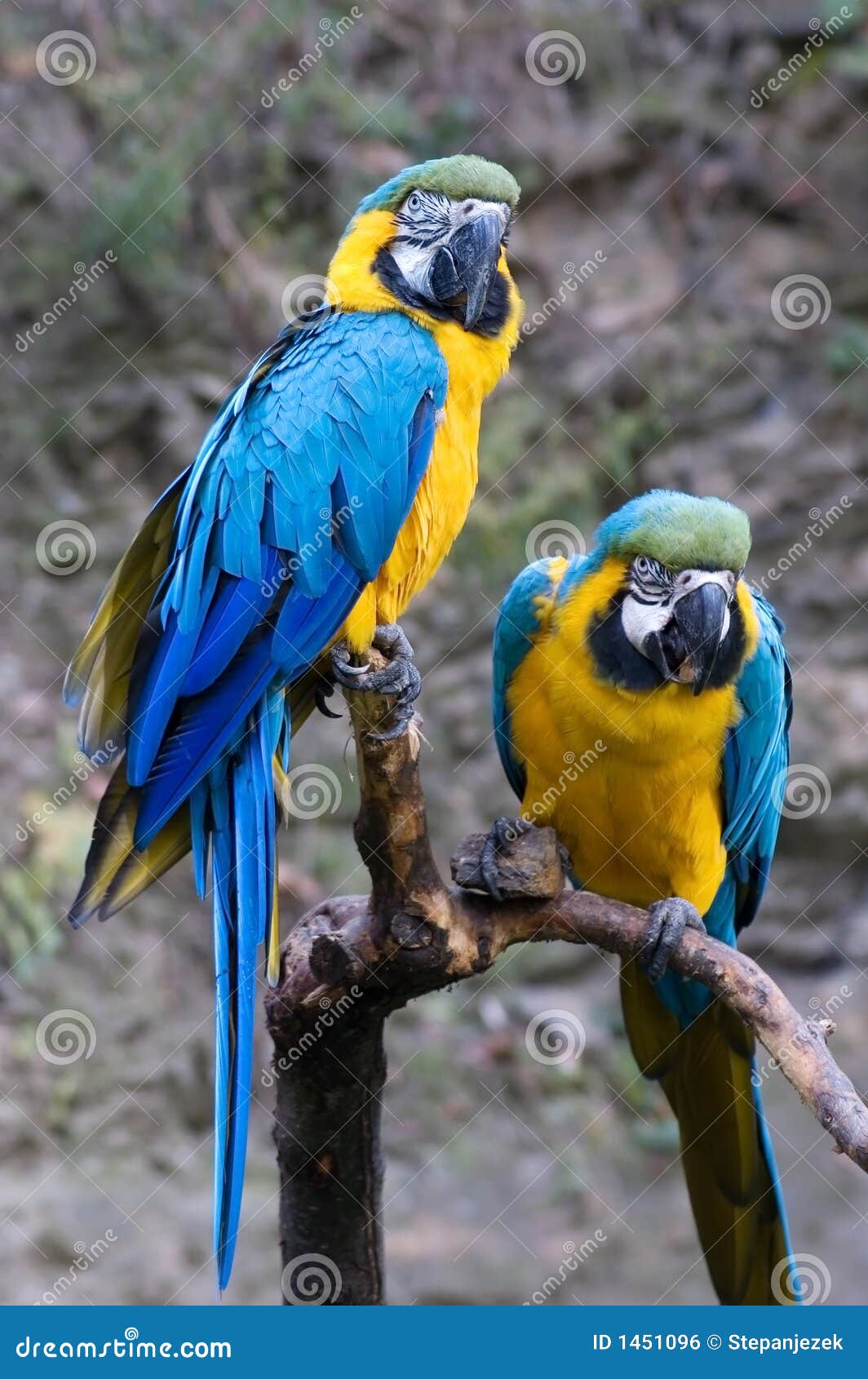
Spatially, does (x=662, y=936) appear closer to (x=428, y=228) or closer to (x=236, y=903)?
(x=236, y=903)

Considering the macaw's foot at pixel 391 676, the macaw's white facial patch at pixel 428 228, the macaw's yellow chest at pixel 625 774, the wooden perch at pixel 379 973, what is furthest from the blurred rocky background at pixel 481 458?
the macaw's white facial patch at pixel 428 228

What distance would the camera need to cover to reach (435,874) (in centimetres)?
251

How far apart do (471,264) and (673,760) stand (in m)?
1.19

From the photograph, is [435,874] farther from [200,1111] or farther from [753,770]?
[200,1111]

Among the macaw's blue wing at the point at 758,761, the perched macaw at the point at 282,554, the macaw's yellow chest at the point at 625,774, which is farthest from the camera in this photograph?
the macaw's blue wing at the point at 758,761

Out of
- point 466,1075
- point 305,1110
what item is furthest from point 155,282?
point 305,1110

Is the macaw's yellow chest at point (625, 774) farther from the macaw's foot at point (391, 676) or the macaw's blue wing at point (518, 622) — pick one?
the macaw's foot at point (391, 676)

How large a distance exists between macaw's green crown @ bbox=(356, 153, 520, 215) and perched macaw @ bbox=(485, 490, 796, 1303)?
792 millimetres

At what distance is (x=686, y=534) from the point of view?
8.80 ft

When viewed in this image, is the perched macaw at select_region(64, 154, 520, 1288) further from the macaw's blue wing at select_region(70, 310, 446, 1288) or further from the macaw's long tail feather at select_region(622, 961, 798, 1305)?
the macaw's long tail feather at select_region(622, 961, 798, 1305)

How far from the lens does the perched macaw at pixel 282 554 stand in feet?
8.58

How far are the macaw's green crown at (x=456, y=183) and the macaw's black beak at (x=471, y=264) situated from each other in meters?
0.08

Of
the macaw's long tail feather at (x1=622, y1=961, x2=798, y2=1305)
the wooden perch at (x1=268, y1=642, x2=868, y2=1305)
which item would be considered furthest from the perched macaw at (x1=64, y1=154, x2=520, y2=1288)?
the macaw's long tail feather at (x1=622, y1=961, x2=798, y2=1305)

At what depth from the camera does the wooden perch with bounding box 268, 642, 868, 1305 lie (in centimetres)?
243
